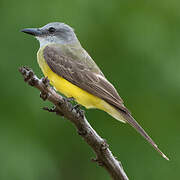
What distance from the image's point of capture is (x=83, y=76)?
198 inches

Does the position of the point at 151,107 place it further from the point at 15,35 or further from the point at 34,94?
the point at 15,35

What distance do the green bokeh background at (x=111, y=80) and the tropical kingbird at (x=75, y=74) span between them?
0.22m

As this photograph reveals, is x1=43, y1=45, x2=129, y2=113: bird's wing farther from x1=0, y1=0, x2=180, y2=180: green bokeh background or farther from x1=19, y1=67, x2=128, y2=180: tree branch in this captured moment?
x1=19, y1=67, x2=128, y2=180: tree branch

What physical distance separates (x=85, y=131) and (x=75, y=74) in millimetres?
1162

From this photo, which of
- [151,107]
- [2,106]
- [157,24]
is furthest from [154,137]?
[2,106]

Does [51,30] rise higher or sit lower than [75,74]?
higher

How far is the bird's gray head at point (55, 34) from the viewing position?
224 inches

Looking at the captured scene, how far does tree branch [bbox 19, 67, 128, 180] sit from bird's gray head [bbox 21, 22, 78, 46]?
1804mm

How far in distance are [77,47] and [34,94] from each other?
733mm

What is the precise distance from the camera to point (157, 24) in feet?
19.4

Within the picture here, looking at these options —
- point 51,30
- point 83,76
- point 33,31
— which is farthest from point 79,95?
point 51,30

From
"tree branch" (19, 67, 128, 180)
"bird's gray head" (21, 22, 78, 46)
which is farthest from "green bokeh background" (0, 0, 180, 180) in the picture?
"tree branch" (19, 67, 128, 180)

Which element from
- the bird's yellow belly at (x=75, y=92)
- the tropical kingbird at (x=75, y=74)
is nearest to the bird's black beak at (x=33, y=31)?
the tropical kingbird at (x=75, y=74)

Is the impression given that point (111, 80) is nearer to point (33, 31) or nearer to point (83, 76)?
point (83, 76)
